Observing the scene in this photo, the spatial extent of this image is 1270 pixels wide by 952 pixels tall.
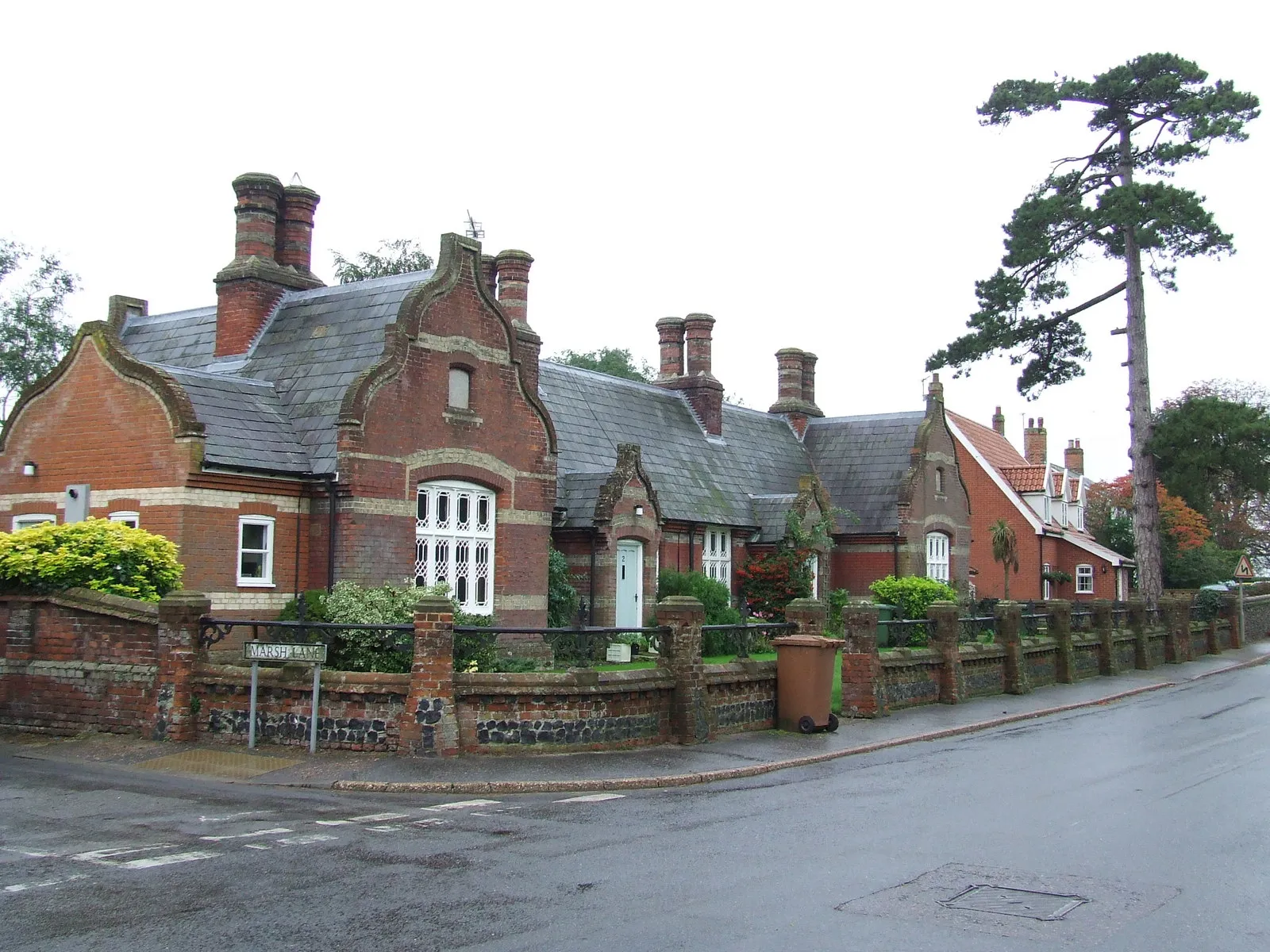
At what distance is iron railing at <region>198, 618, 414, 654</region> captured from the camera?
14153 mm

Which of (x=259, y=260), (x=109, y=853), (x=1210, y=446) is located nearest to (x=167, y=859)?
(x=109, y=853)

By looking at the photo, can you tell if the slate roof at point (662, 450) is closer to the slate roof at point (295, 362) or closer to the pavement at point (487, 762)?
the slate roof at point (295, 362)

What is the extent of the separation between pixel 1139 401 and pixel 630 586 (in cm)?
1798

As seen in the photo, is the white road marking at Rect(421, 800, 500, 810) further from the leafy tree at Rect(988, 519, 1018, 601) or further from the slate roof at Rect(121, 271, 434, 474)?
the leafy tree at Rect(988, 519, 1018, 601)

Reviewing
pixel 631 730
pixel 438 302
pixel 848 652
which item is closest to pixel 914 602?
pixel 848 652

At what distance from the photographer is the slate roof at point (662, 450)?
29078 mm

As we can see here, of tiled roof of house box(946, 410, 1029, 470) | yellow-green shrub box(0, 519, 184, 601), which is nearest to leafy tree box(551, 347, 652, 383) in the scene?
tiled roof of house box(946, 410, 1029, 470)

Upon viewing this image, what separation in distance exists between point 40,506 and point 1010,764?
16.6m

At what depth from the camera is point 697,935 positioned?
23.3 feet

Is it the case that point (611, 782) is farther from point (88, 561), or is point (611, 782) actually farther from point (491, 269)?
point (491, 269)

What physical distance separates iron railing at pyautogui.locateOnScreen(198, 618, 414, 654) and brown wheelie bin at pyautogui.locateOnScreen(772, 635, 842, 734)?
5.25 m

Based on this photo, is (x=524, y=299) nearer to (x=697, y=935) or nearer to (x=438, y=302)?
(x=438, y=302)

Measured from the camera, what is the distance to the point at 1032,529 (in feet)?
158

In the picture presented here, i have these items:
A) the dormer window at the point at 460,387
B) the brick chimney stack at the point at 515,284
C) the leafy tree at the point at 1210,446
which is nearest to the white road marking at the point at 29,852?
the dormer window at the point at 460,387
